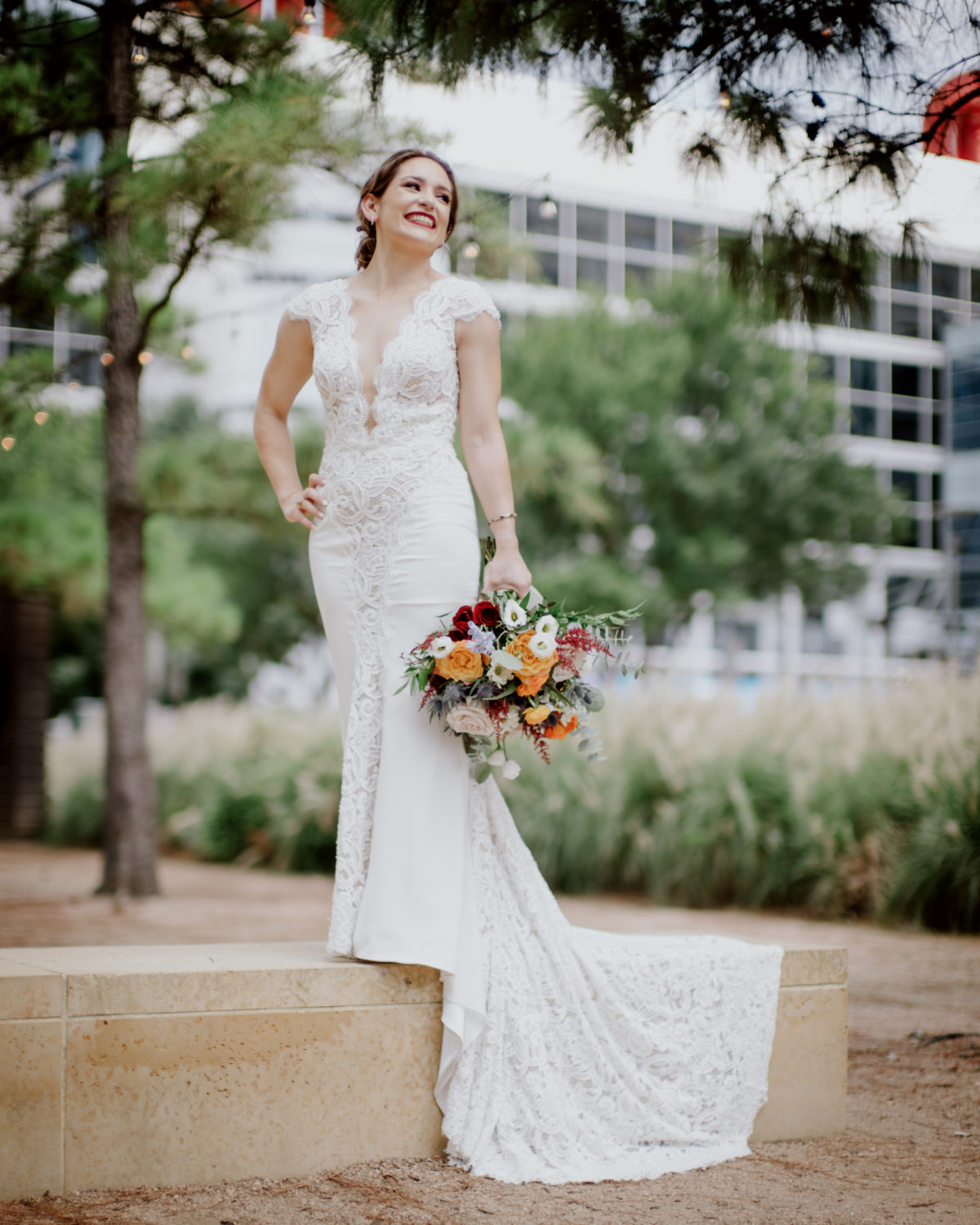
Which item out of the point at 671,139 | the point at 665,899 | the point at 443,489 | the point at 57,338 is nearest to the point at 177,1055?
the point at 443,489

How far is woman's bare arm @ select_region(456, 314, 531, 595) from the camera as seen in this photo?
3.60 meters

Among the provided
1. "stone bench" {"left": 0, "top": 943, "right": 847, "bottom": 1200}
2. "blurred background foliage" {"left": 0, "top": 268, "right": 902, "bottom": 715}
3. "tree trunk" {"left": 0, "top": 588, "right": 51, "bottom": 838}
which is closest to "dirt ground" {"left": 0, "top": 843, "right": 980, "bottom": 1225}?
"stone bench" {"left": 0, "top": 943, "right": 847, "bottom": 1200}

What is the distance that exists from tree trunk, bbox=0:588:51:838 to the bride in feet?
39.4

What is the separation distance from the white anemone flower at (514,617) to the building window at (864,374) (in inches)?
1418

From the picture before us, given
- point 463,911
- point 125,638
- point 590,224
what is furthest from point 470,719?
point 590,224

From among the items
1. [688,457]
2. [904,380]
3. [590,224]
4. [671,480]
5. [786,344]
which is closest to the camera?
[786,344]

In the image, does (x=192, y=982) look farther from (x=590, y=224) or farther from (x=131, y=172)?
(x=590, y=224)

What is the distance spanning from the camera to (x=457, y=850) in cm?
348

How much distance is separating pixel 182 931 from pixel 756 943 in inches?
167

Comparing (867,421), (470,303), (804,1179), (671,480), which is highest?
(867,421)

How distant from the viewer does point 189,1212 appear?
294 cm

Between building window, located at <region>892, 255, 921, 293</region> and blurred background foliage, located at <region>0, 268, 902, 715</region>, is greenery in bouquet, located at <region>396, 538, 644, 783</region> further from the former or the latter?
blurred background foliage, located at <region>0, 268, 902, 715</region>

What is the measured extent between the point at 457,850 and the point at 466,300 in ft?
4.86

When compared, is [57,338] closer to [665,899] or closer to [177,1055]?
[665,899]
